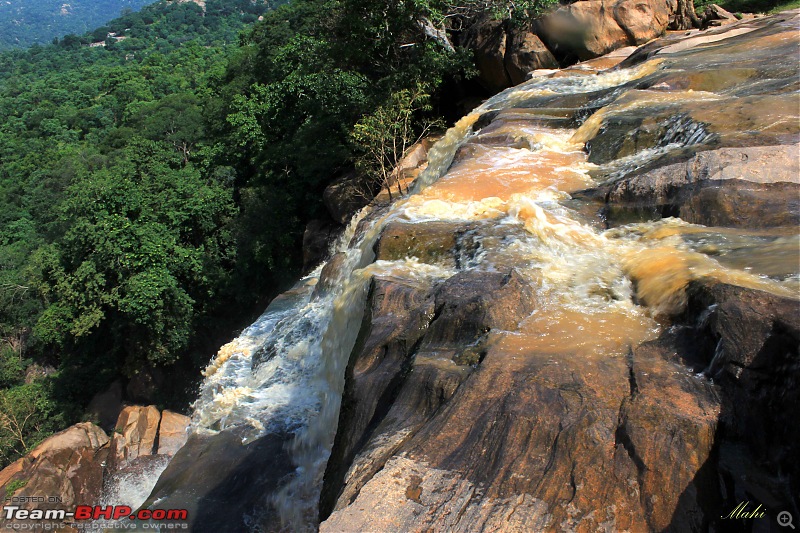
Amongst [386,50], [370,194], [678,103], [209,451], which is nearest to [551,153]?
[678,103]

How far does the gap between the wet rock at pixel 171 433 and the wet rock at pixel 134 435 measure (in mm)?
156

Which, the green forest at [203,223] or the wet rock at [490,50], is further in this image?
the wet rock at [490,50]

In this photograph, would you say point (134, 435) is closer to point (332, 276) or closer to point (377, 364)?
point (332, 276)

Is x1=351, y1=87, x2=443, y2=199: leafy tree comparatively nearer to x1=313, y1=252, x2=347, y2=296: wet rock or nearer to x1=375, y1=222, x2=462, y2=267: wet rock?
x1=313, y1=252, x2=347, y2=296: wet rock

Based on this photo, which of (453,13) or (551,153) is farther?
(453,13)

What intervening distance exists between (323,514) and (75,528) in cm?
934

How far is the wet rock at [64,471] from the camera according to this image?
12.2 metres

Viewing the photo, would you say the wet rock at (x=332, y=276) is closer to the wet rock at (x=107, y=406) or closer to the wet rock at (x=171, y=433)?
the wet rock at (x=171, y=433)

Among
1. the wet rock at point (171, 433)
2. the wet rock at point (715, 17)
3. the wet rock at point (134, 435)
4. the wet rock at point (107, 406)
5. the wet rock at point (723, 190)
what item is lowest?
the wet rock at point (107, 406)

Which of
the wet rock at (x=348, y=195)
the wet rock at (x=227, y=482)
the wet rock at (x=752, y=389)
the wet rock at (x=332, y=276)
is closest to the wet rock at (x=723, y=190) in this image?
the wet rock at (x=752, y=389)

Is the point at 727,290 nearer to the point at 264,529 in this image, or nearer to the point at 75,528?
the point at 264,529

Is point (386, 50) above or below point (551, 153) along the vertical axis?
above

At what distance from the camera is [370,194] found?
1387 cm

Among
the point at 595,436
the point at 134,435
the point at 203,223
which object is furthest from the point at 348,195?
the point at 595,436
